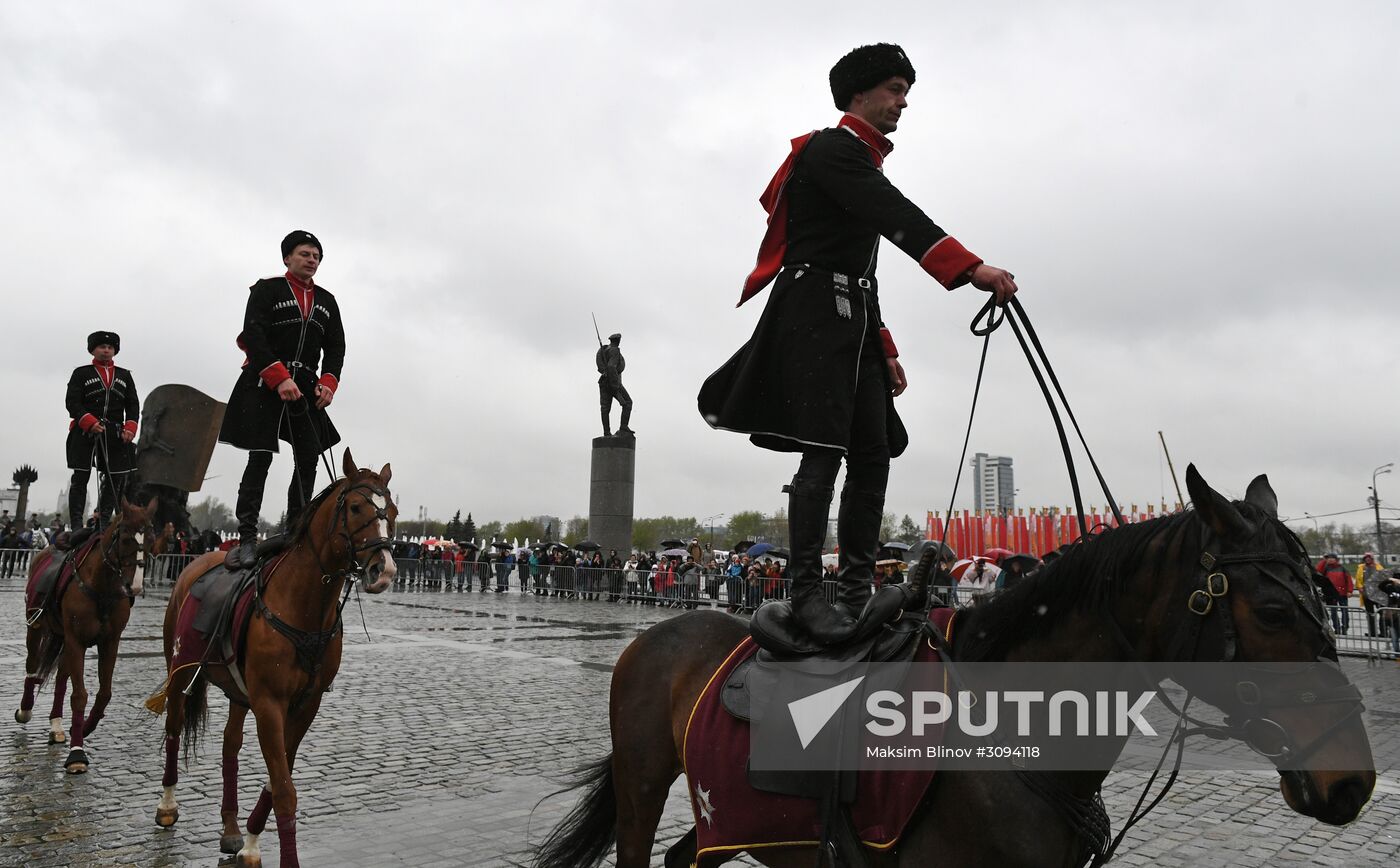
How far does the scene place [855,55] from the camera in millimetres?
3203

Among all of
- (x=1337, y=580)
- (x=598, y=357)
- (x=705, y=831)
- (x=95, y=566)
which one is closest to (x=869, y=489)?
(x=705, y=831)

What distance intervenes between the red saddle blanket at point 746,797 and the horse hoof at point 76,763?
5.46 m

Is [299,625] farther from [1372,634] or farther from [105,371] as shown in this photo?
[1372,634]

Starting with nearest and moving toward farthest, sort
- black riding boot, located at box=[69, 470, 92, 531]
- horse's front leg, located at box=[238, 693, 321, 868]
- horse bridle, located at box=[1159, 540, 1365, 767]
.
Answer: horse bridle, located at box=[1159, 540, 1365, 767], horse's front leg, located at box=[238, 693, 321, 868], black riding boot, located at box=[69, 470, 92, 531]

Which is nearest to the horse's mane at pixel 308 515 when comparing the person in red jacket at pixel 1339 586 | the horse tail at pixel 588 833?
the horse tail at pixel 588 833

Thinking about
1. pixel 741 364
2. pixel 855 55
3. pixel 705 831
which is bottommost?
pixel 705 831

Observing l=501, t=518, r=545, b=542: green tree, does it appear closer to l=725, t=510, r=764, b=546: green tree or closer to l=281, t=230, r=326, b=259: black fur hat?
l=725, t=510, r=764, b=546: green tree

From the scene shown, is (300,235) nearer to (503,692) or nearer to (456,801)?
(456,801)

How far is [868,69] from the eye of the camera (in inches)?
124

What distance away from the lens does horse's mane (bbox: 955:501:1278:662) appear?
86.7 inches

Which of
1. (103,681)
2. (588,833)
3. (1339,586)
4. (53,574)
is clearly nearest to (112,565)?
(103,681)

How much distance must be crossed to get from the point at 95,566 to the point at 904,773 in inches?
296

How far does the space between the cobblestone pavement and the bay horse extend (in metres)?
0.30

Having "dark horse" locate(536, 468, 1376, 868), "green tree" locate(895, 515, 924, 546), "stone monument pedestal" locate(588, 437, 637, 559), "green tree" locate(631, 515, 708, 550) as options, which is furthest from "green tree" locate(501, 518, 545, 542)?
"dark horse" locate(536, 468, 1376, 868)
